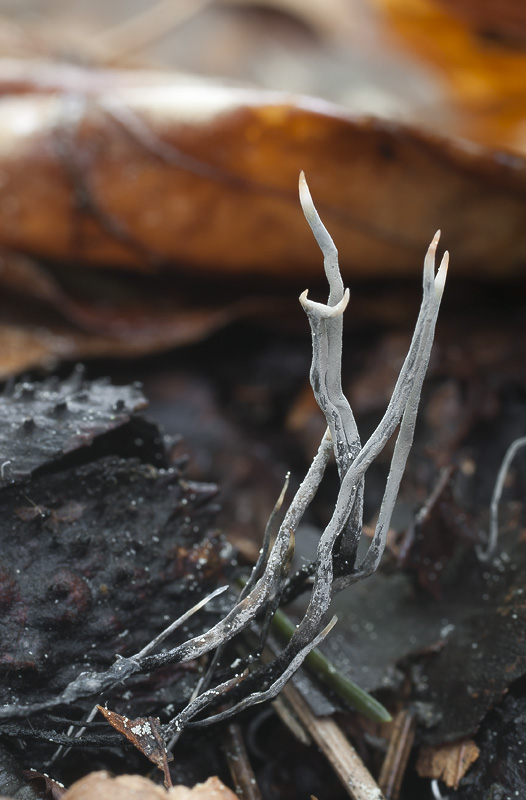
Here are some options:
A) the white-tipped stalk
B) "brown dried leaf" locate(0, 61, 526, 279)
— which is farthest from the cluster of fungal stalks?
"brown dried leaf" locate(0, 61, 526, 279)

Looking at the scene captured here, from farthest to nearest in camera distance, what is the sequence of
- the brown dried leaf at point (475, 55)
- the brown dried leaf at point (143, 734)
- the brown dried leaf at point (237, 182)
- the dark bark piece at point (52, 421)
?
the brown dried leaf at point (475, 55) → the brown dried leaf at point (237, 182) → the dark bark piece at point (52, 421) → the brown dried leaf at point (143, 734)

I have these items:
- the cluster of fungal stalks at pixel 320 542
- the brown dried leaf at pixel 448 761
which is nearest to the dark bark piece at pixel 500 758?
the brown dried leaf at pixel 448 761

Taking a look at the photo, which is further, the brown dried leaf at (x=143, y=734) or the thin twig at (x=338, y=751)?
the thin twig at (x=338, y=751)

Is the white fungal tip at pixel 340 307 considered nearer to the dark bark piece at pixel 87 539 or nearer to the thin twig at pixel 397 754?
the dark bark piece at pixel 87 539

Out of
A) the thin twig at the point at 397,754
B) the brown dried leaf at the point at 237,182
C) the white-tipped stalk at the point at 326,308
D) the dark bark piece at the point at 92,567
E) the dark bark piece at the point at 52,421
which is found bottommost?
the thin twig at the point at 397,754

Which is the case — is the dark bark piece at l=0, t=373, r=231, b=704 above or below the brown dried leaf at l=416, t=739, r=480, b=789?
above

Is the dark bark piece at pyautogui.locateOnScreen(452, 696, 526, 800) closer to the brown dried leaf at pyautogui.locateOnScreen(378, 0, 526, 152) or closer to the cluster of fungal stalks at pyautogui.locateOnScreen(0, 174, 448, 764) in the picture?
the cluster of fungal stalks at pyautogui.locateOnScreen(0, 174, 448, 764)

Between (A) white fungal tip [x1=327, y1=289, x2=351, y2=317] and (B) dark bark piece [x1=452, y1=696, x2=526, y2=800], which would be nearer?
(A) white fungal tip [x1=327, y1=289, x2=351, y2=317]
